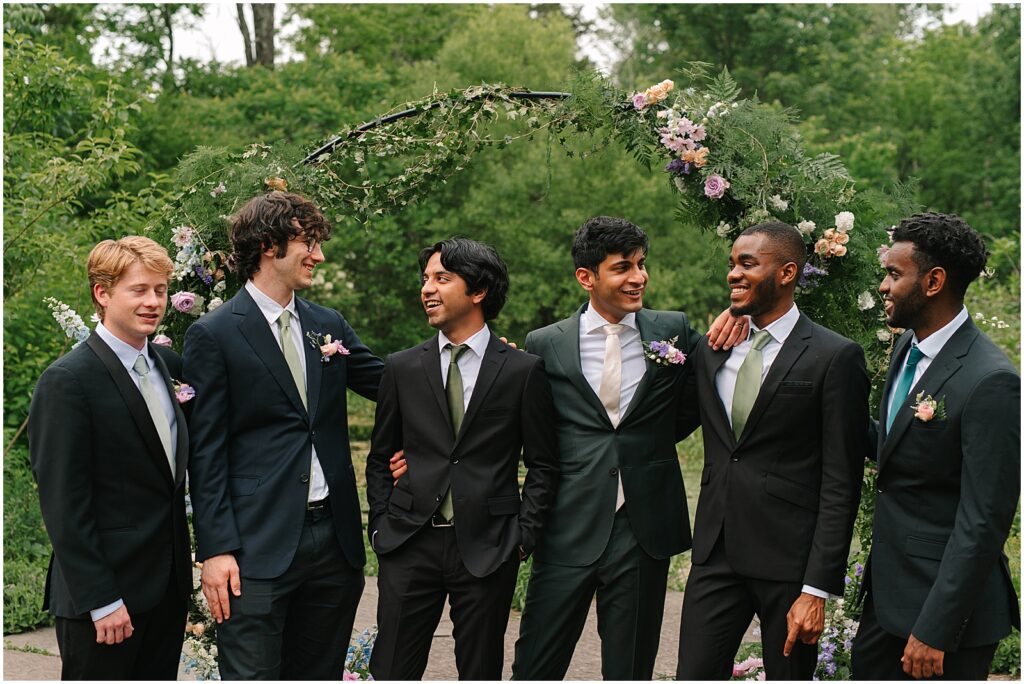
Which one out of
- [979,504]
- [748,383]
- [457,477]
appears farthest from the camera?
[457,477]

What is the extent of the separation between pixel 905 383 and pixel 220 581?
262cm

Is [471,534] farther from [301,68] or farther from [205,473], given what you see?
[301,68]

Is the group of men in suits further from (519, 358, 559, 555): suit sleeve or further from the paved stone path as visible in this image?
the paved stone path

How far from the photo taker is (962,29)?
31.9 metres

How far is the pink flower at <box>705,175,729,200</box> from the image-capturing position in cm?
550

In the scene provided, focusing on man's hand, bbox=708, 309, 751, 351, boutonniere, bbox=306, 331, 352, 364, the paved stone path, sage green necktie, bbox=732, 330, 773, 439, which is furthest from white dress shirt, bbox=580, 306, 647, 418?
the paved stone path

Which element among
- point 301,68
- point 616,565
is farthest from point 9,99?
point 301,68

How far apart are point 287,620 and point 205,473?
27.8 inches

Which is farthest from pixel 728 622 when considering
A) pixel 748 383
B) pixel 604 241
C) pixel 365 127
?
pixel 365 127

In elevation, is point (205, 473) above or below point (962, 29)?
→ below

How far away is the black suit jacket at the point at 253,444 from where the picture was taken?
4.20 m

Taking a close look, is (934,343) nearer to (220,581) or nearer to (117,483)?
(220,581)

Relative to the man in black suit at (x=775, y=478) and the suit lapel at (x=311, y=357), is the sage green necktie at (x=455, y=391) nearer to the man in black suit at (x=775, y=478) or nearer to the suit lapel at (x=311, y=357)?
the suit lapel at (x=311, y=357)

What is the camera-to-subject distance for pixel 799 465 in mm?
4281
